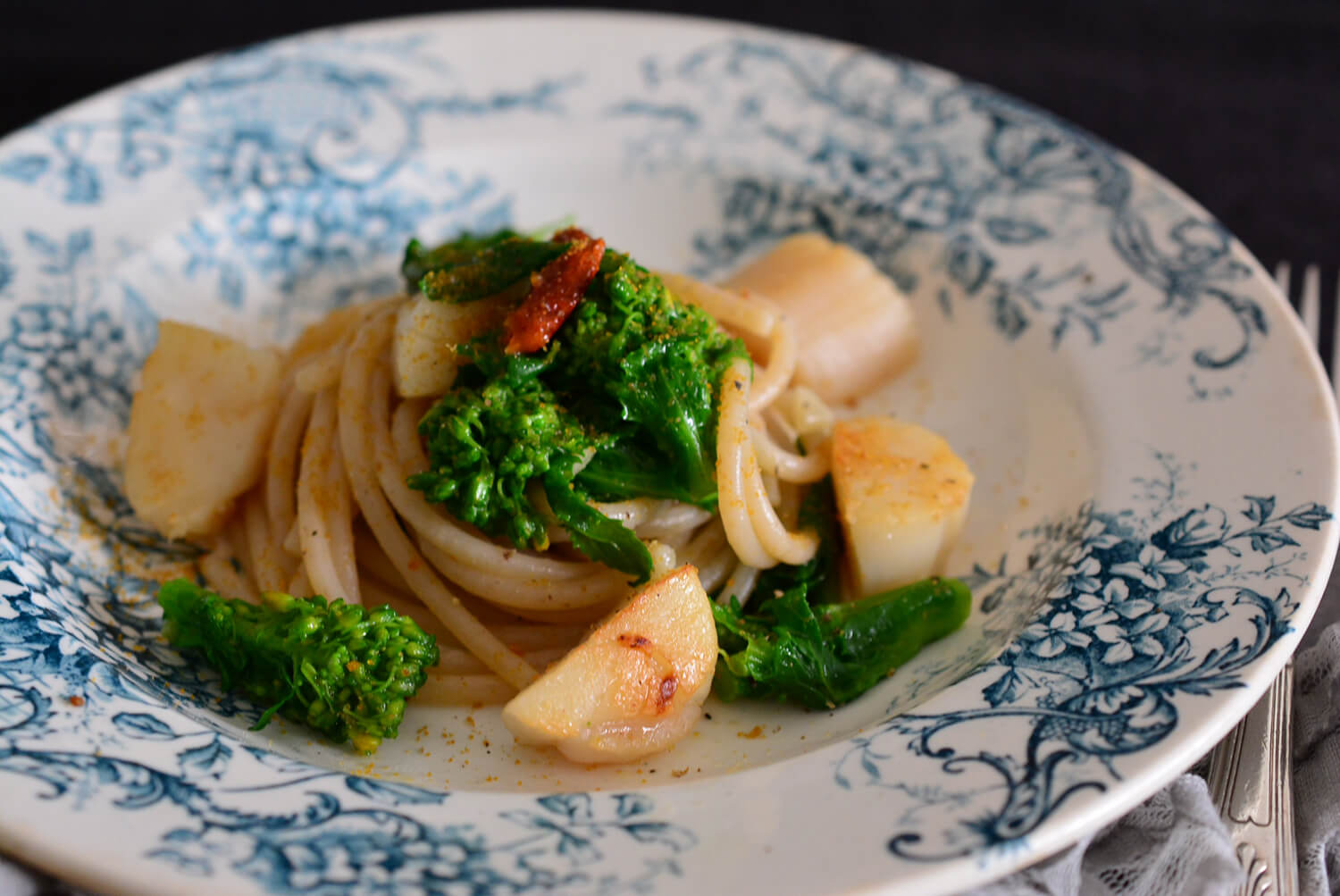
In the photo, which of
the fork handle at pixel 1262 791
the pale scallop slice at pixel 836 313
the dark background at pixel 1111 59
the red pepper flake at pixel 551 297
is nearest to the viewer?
the fork handle at pixel 1262 791

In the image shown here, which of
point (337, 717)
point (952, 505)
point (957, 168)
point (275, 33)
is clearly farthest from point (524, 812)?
point (275, 33)

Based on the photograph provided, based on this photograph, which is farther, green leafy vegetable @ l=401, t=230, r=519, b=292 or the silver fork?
green leafy vegetable @ l=401, t=230, r=519, b=292

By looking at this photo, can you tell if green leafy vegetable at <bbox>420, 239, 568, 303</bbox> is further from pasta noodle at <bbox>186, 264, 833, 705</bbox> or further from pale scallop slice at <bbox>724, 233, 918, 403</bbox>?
pale scallop slice at <bbox>724, 233, 918, 403</bbox>

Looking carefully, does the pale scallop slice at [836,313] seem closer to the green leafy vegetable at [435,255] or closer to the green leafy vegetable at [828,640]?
the green leafy vegetable at [435,255]

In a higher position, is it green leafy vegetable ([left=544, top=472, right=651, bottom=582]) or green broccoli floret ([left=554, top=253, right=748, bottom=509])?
green broccoli floret ([left=554, top=253, right=748, bottom=509])

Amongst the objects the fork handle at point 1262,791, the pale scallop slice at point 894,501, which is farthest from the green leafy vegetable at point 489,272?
the fork handle at point 1262,791

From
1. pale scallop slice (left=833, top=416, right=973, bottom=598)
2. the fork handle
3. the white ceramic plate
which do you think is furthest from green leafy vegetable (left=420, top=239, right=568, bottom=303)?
the fork handle
